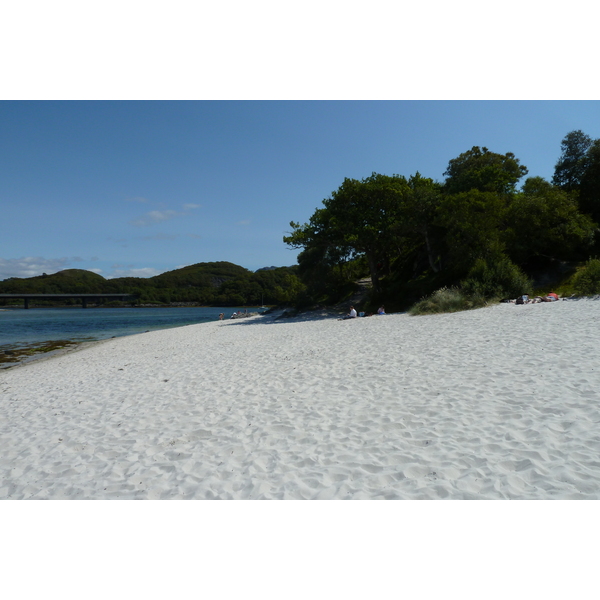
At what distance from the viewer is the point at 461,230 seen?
23.2 meters

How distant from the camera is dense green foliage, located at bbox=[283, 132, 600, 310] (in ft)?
72.7

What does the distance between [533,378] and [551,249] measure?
21.3 meters

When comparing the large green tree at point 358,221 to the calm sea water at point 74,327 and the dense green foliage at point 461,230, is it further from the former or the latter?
the calm sea water at point 74,327

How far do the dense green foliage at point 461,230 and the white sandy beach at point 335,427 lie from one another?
11356mm

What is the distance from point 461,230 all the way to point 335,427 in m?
21.3

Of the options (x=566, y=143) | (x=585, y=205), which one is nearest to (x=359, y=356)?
(x=585, y=205)

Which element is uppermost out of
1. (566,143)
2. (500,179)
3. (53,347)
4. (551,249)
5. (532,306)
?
(566,143)

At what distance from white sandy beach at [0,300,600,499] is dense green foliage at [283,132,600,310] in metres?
11.4

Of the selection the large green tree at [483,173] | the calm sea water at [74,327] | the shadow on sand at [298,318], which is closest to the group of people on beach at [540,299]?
the shadow on sand at [298,318]

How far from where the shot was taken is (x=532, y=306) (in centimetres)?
1474

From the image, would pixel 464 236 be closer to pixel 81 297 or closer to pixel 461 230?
pixel 461 230

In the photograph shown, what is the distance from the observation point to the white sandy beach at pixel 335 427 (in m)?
3.89

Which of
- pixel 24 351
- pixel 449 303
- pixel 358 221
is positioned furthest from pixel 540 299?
pixel 24 351

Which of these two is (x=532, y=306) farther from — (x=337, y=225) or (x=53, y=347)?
(x=53, y=347)
